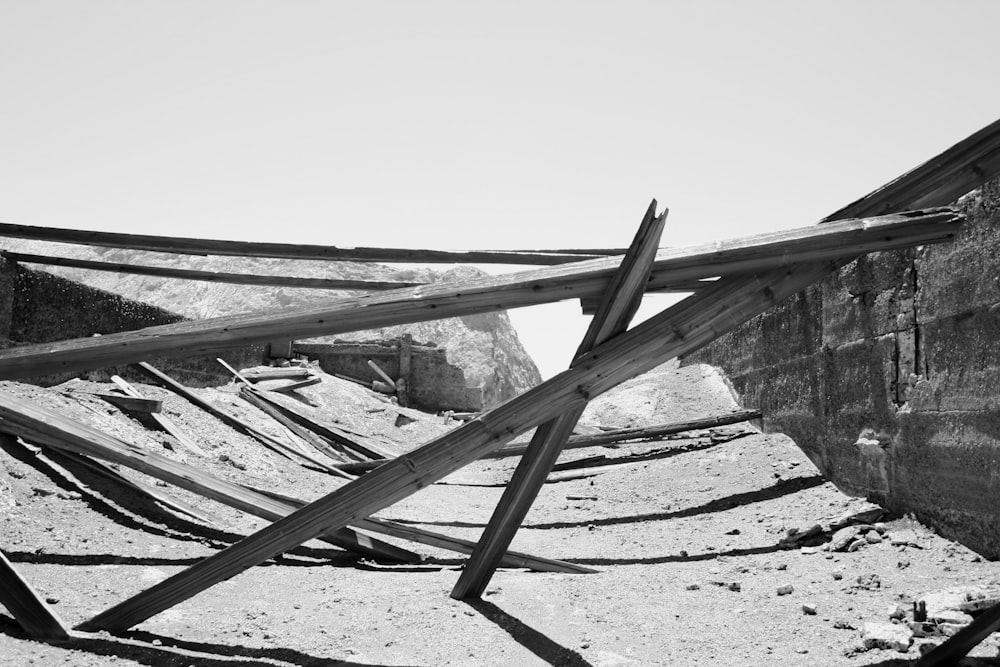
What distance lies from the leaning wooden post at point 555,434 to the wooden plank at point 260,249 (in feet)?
4.58

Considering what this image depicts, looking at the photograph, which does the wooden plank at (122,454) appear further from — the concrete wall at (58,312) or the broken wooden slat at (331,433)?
the broken wooden slat at (331,433)

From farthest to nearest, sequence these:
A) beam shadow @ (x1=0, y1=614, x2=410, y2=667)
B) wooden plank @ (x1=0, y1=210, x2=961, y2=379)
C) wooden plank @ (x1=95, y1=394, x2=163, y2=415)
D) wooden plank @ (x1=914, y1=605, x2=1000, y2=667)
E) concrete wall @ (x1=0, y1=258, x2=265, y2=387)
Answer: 1. wooden plank @ (x1=95, y1=394, x2=163, y2=415)
2. concrete wall @ (x1=0, y1=258, x2=265, y2=387)
3. wooden plank @ (x1=0, y1=210, x2=961, y2=379)
4. beam shadow @ (x1=0, y1=614, x2=410, y2=667)
5. wooden plank @ (x1=914, y1=605, x2=1000, y2=667)

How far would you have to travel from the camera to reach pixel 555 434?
122 inches

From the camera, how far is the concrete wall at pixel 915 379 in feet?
13.0

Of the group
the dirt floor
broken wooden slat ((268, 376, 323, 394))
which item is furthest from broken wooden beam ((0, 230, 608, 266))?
broken wooden slat ((268, 376, 323, 394))

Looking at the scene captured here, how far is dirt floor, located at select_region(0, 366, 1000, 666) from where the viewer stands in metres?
2.91

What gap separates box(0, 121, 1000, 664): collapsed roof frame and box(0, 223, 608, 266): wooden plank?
1.40m

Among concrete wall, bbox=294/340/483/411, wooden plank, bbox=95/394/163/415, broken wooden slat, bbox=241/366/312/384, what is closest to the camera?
wooden plank, bbox=95/394/163/415

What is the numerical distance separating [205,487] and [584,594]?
2206 mm

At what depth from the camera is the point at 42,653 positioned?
2.60 metres

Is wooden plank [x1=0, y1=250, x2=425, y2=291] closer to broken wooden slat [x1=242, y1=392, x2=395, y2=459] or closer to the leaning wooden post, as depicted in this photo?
the leaning wooden post

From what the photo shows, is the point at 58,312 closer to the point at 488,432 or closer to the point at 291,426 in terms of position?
the point at 291,426

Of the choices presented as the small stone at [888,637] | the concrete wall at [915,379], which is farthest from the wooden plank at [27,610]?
the concrete wall at [915,379]

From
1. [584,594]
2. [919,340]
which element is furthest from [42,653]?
[919,340]
